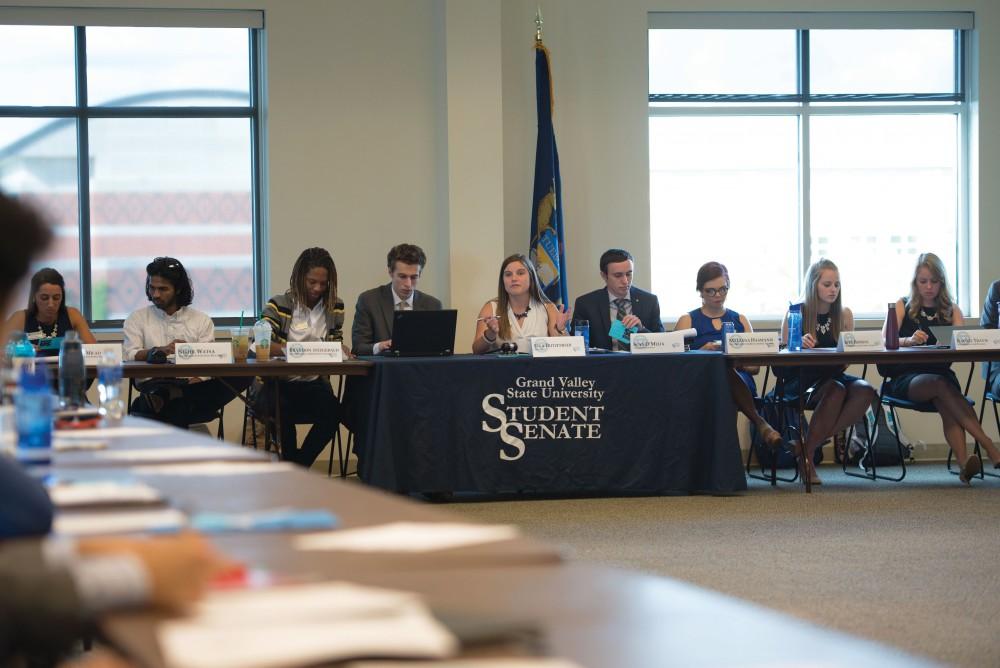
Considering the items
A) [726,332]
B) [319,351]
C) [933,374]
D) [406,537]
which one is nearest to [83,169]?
[319,351]

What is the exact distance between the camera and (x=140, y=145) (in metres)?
7.12

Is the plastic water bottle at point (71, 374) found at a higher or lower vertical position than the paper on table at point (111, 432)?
higher

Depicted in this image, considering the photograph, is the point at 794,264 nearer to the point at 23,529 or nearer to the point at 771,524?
the point at 771,524

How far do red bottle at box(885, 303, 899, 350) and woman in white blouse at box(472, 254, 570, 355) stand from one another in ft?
5.12

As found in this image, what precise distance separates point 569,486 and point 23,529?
4.12 meters

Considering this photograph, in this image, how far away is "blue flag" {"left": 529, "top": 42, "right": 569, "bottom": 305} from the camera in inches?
272

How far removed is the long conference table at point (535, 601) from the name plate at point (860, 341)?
435 centimetres

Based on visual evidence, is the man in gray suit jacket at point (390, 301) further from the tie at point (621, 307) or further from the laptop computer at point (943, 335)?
the laptop computer at point (943, 335)

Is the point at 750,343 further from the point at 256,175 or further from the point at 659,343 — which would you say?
the point at 256,175

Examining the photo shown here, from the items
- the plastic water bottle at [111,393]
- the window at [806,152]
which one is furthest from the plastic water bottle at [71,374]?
the window at [806,152]

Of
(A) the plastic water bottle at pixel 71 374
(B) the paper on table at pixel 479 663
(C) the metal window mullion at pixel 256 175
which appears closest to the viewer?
(B) the paper on table at pixel 479 663

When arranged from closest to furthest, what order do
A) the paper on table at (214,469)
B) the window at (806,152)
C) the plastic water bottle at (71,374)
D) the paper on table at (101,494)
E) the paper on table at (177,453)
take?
the paper on table at (101,494) → the paper on table at (214,469) → the paper on table at (177,453) → the plastic water bottle at (71,374) → the window at (806,152)

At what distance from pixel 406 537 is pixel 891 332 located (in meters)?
4.79

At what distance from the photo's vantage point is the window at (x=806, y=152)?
296 inches
